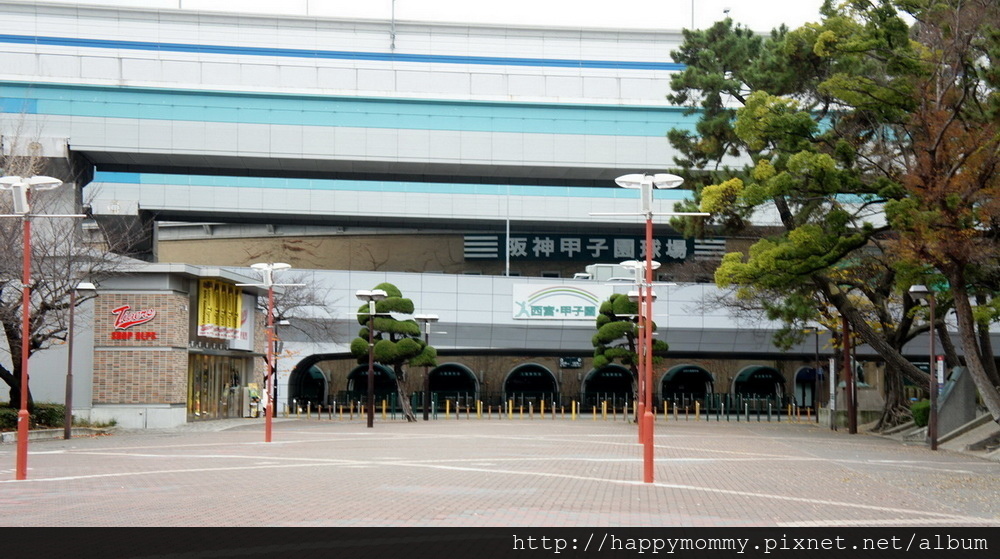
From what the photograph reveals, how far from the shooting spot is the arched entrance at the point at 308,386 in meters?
61.6

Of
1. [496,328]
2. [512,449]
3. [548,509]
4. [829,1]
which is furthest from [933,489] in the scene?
[496,328]

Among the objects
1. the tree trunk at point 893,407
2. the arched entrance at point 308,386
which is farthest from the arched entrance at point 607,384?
the tree trunk at point 893,407

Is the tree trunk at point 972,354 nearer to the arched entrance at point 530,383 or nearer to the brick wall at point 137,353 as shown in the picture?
the brick wall at point 137,353

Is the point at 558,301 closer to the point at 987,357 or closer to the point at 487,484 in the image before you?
the point at 987,357

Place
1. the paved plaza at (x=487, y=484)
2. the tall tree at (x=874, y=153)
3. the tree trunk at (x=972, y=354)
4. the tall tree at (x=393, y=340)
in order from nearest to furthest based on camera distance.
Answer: the paved plaza at (x=487, y=484), the tall tree at (x=874, y=153), the tree trunk at (x=972, y=354), the tall tree at (x=393, y=340)

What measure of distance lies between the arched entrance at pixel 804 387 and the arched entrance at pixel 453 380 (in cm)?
1777

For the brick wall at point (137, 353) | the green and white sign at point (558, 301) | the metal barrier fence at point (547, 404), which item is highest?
the green and white sign at point (558, 301)

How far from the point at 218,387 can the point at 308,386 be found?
63.2 ft

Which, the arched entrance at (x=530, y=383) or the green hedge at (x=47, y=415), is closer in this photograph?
the green hedge at (x=47, y=415)

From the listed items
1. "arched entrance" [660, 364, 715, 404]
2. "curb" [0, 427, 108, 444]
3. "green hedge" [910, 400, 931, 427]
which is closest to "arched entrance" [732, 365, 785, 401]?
"arched entrance" [660, 364, 715, 404]

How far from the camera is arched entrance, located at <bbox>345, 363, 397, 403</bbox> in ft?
204

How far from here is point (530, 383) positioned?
64.4m

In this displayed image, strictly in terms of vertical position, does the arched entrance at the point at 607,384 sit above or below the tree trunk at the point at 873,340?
below
